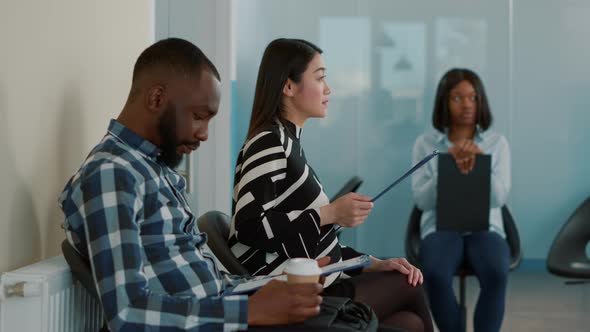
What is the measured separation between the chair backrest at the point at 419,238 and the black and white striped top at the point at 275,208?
5.23 feet

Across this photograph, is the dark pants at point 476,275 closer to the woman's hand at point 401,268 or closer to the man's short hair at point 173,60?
the woman's hand at point 401,268

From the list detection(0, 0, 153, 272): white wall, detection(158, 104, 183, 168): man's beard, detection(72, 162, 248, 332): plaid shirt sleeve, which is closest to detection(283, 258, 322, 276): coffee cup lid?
detection(72, 162, 248, 332): plaid shirt sleeve

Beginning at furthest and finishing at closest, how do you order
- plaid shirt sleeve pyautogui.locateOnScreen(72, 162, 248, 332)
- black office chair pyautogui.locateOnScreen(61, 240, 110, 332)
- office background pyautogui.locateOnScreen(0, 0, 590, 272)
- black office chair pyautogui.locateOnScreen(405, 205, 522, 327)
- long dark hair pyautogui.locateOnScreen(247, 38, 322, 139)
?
1. office background pyautogui.locateOnScreen(0, 0, 590, 272)
2. black office chair pyautogui.locateOnScreen(405, 205, 522, 327)
3. long dark hair pyautogui.locateOnScreen(247, 38, 322, 139)
4. black office chair pyautogui.locateOnScreen(61, 240, 110, 332)
5. plaid shirt sleeve pyautogui.locateOnScreen(72, 162, 248, 332)

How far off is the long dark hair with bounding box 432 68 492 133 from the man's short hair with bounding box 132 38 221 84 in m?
2.62

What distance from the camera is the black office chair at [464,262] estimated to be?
150 inches

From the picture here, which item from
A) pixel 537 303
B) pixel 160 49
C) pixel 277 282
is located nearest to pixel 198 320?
pixel 277 282

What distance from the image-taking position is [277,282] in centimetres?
161

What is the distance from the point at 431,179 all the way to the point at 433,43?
1.59 metres

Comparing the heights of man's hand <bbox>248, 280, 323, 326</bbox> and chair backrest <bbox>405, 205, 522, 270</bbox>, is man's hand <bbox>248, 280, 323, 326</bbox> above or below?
above

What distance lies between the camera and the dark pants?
3.66 m

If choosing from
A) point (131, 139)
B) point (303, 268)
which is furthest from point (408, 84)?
point (303, 268)

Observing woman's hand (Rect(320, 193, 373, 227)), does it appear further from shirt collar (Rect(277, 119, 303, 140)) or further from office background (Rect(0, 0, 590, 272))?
office background (Rect(0, 0, 590, 272))

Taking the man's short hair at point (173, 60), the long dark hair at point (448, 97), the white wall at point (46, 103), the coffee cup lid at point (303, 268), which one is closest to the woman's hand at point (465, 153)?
the long dark hair at point (448, 97)

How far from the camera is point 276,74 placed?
256 centimetres
